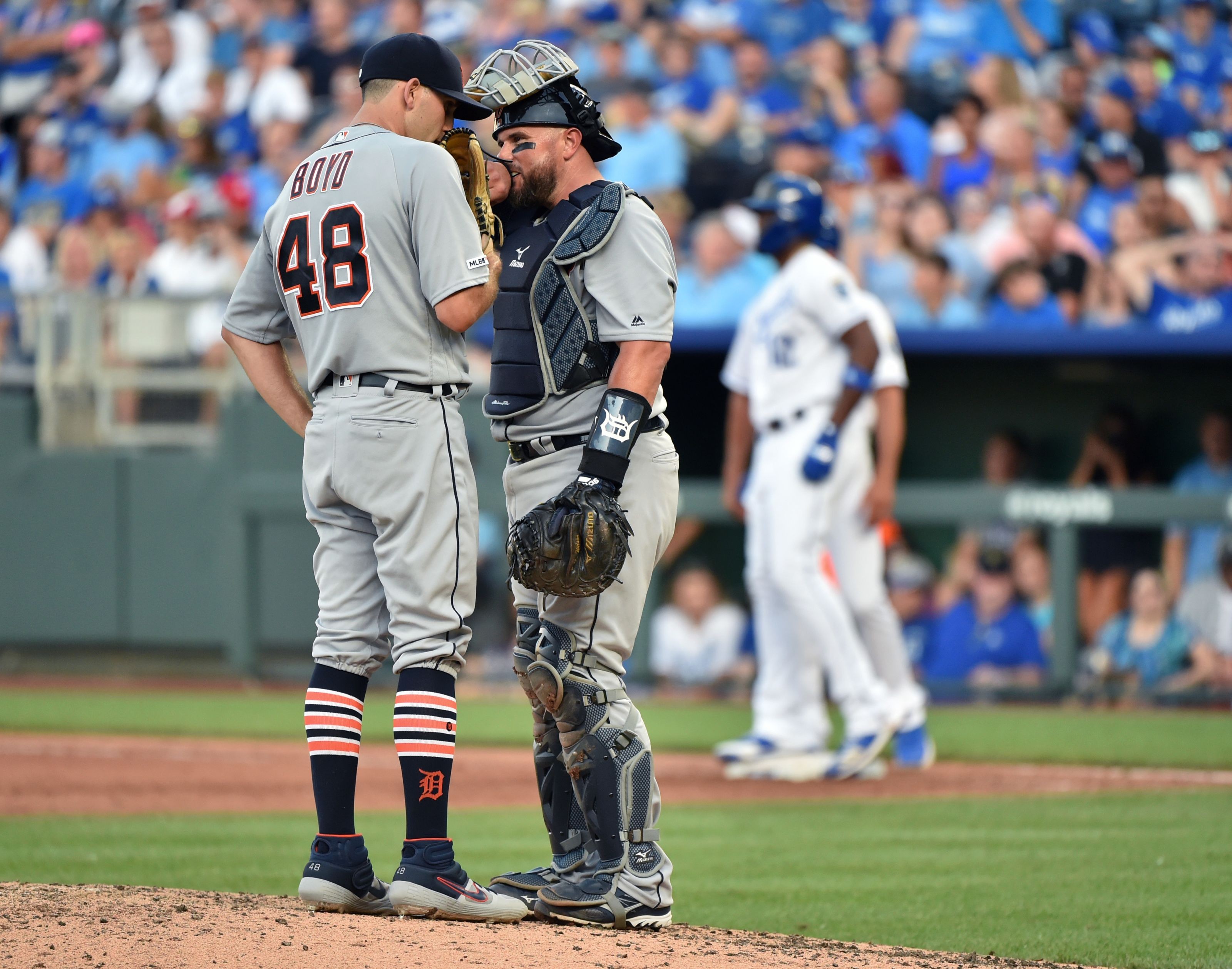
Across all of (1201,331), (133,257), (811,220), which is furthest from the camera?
(133,257)

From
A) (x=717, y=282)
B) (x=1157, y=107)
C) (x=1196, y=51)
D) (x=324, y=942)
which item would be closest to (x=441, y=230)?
(x=324, y=942)

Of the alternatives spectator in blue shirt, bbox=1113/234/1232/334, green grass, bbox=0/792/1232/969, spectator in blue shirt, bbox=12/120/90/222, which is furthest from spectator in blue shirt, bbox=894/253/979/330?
spectator in blue shirt, bbox=12/120/90/222

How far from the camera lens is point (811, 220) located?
276 inches

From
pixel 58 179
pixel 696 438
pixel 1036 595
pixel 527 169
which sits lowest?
pixel 1036 595

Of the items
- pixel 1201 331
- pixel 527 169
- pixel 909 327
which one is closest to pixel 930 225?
pixel 909 327

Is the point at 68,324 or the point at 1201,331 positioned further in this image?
the point at 68,324

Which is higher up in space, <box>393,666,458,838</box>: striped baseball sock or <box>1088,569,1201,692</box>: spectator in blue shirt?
<box>393,666,458,838</box>: striped baseball sock

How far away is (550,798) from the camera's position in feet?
12.9

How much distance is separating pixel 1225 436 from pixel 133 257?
8.40 m

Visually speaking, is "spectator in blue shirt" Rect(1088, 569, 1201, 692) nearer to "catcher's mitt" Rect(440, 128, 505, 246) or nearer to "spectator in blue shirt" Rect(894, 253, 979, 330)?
"spectator in blue shirt" Rect(894, 253, 979, 330)

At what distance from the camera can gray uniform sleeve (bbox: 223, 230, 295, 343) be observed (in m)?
3.88

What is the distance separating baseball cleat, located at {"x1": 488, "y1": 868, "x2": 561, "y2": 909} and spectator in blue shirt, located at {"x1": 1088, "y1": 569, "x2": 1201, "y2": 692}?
6034mm

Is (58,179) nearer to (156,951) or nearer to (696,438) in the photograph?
(696,438)

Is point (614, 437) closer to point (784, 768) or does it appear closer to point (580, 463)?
point (580, 463)
